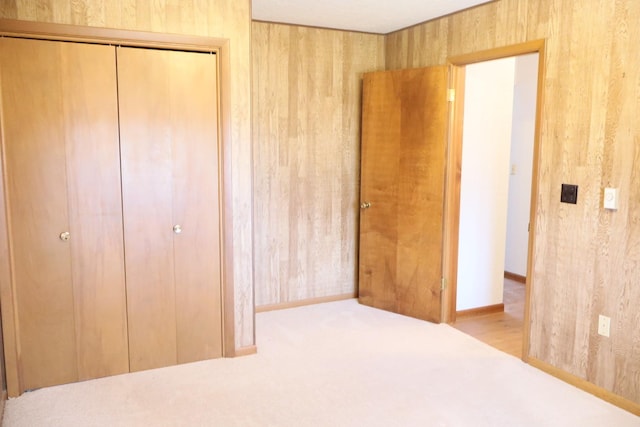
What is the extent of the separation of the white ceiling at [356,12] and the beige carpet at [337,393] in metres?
2.43

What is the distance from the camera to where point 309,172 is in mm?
4359

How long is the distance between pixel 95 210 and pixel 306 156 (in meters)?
1.92

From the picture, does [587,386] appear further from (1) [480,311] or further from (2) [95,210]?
(2) [95,210]

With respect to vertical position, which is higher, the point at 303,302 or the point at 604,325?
the point at 604,325

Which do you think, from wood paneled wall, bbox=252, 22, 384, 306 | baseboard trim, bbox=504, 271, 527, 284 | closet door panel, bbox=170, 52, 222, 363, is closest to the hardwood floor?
baseboard trim, bbox=504, 271, 527, 284

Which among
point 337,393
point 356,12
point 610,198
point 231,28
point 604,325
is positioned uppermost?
point 356,12

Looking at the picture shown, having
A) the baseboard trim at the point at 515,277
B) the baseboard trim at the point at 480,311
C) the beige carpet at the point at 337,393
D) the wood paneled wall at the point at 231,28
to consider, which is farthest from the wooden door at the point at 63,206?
the baseboard trim at the point at 515,277

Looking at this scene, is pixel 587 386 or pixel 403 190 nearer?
pixel 587 386

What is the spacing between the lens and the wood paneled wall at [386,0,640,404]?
2619 mm

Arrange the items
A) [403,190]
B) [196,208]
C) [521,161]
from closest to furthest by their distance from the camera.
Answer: [196,208] → [403,190] → [521,161]

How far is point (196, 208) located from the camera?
10.4 ft

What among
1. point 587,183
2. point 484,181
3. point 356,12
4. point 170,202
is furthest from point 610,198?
point 170,202

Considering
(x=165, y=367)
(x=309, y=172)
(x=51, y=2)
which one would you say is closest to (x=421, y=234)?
(x=309, y=172)

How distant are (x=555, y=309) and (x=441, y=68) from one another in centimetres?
193
